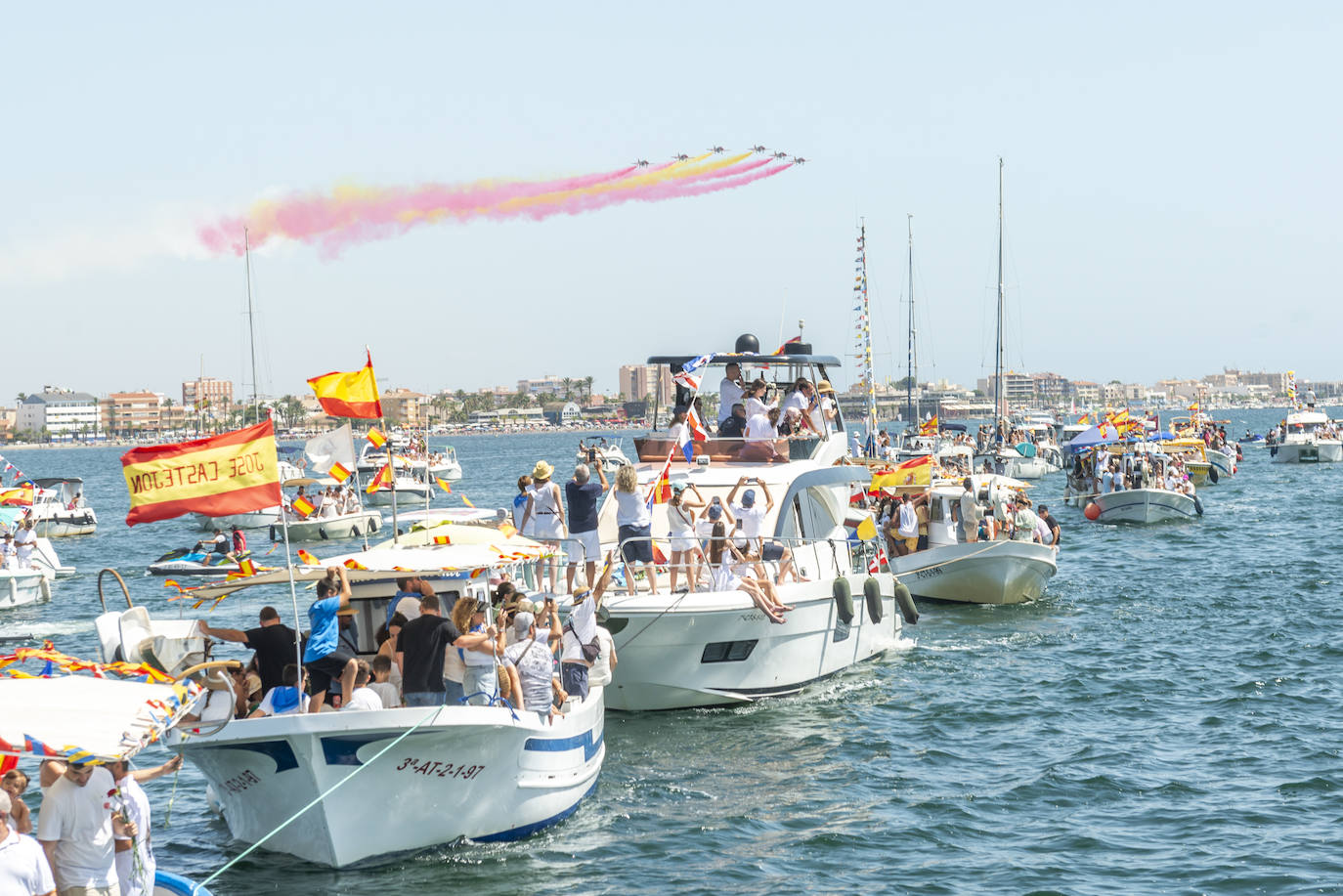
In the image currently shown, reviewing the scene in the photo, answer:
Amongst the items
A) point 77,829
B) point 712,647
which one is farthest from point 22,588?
point 77,829

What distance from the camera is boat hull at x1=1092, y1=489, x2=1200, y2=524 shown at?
50125 mm

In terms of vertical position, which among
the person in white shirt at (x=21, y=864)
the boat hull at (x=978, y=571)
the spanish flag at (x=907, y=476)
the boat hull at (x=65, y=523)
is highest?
the spanish flag at (x=907, y=476)

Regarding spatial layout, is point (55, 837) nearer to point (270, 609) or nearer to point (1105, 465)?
point (270, 609)

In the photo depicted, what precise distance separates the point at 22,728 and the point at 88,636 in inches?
889

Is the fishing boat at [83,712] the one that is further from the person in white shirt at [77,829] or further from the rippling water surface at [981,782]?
the rippling water surface at [981,782]

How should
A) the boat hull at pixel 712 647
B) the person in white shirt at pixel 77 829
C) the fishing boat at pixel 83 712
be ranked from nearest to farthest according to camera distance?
the fishing boat at pixel 83 712 < the person in white shirt at pixel 77 829 < the boat hull at pixel 712 647

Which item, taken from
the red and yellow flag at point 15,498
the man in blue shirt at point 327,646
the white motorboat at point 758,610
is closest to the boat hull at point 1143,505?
the white motorboat at point 758,610

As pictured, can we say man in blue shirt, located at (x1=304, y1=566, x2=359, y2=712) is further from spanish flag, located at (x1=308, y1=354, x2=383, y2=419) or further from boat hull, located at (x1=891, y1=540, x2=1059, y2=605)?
boat hull, located at (x1=891, y1=540, x2=1059, y2=605)

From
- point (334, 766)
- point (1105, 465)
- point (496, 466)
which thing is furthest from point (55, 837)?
point (496, 466)

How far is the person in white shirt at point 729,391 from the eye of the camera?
24406 mm

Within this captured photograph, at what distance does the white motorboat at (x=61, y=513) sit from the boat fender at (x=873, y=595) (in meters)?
46.0

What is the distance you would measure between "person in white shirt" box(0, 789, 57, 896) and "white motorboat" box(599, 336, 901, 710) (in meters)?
9.63

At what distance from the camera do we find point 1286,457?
3573 inches

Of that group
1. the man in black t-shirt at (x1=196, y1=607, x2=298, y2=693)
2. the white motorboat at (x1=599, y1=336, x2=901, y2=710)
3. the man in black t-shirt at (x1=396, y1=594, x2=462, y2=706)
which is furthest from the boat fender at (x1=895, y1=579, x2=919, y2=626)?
the man in black t-shirt at (x1=196, y1=607, x2=298, y2=693)
